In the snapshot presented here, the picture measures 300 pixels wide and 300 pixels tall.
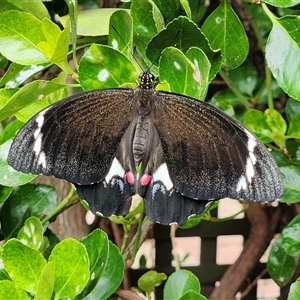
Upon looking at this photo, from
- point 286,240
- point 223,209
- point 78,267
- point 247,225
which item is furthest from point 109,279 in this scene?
point 223,209

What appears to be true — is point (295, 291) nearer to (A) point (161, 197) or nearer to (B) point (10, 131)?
(A) point (161, 197)

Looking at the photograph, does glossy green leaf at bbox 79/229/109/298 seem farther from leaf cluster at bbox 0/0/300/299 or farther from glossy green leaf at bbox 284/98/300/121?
glossy green leaf at bbox 284/98/300/121

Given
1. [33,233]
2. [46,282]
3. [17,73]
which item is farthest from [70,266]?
[17,73]

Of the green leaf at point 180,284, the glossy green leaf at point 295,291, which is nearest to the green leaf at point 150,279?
the green leaf at point 180,284

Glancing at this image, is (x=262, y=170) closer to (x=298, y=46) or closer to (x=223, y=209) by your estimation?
(x=298, y=46)

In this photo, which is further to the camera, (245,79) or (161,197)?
(245,79)

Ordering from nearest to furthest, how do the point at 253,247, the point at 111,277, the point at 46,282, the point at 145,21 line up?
the point at 46,282
the point at 145,21
the point at 111,277
the point at 253,247

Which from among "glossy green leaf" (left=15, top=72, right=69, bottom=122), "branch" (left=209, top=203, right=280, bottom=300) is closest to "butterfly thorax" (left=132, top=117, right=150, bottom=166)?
"glossy green leaf" (left=15, top=72, right=69, bottom=122)
